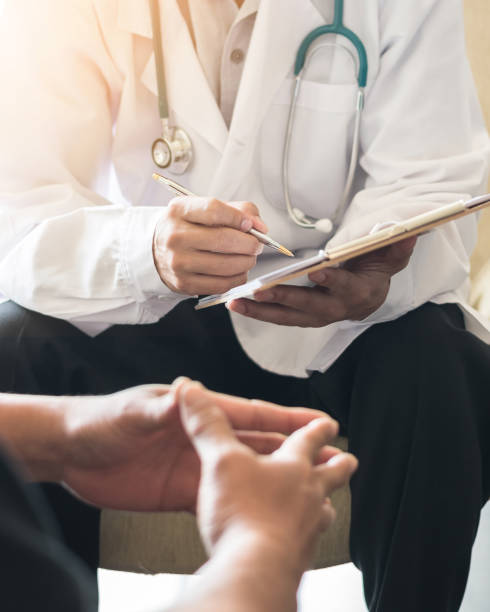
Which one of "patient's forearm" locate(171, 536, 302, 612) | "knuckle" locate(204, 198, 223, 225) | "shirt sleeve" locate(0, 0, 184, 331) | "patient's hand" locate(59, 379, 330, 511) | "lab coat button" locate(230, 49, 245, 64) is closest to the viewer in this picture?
"patient's forearm" locate(171, 536, 302, 612)

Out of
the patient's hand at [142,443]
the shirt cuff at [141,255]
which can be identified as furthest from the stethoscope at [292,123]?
the patient's hand at [142,443]

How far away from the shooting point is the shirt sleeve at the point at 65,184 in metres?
0.72

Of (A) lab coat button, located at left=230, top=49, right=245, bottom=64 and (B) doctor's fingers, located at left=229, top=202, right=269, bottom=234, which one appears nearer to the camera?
(B) doctor's fingers, located at left=229, top=202, right=269, bottom=234

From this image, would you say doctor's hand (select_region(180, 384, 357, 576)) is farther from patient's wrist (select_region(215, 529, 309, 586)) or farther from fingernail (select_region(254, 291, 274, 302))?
fingernail (select_region(254, 291, 274, 302))

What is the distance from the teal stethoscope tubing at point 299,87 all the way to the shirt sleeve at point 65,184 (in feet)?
0.63

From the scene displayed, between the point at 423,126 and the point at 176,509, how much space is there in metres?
0.55

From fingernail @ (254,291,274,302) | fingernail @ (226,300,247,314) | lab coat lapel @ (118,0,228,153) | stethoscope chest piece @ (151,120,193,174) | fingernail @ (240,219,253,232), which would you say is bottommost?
fingernail @ (226,300,247,314)

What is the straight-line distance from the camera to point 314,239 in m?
0.83

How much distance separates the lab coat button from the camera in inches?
32.4

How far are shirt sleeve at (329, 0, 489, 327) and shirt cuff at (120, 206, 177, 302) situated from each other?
0.22 metres

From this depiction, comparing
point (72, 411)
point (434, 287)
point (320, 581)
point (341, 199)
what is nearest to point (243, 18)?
point (341, 199)

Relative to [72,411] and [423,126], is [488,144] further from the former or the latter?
[72,411]

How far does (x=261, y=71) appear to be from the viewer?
77 cm

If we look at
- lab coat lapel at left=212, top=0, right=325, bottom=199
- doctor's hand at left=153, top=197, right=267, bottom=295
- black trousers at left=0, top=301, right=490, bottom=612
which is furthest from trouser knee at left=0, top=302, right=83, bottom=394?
lab coat lapel at left=212, top=0, right=325, bottom=199
